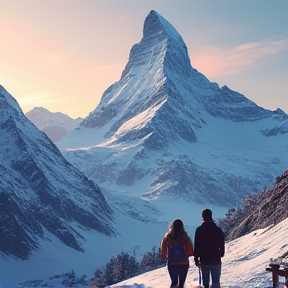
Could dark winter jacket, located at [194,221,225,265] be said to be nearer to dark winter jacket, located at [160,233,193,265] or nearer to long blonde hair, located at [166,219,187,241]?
dark winter jacket, located at [160,233,193,265]

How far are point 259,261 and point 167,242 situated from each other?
1267 cm

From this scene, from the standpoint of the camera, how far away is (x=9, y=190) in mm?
187625

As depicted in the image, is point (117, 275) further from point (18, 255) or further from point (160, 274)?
point (18, 255)

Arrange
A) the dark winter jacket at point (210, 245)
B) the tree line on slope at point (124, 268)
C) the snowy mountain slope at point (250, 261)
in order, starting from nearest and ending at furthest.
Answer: the dark winter jacket at point (210, 245) < the snowy mountain slope at point (250, 261) < the tree line on slope at point (124, 268)

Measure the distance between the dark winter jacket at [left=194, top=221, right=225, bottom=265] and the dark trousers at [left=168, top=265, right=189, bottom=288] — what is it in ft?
1.77

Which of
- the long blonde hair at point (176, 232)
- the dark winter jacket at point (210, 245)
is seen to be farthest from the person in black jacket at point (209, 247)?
the long blonde hair at point (176, 232)

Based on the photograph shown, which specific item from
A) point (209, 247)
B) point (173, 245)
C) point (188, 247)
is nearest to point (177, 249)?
point (173, 245)

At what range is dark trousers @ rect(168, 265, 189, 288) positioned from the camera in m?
16.9

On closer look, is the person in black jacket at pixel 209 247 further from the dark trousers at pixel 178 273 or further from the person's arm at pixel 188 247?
the dark trousers at pixel 178 273

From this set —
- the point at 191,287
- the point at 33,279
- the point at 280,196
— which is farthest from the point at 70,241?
the point at 191,287

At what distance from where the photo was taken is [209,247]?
17234 millimetres

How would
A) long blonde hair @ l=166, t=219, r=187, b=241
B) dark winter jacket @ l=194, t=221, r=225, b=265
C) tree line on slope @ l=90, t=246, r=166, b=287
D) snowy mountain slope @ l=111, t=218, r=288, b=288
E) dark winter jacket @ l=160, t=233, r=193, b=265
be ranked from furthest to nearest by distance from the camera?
tree line on slope @ l=90, t=246, r=166, b=287 → snowy mountain slope @ l=111, t=218, r=288, b=288 → dark winter jacket @ l=194, t=221, r=225, b=265 → dark winter jacket @ l=160, t=233, r=193, b=265 → long blonde hair @ l=166, t=219, r=187, b=241

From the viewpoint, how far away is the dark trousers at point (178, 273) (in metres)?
16.9

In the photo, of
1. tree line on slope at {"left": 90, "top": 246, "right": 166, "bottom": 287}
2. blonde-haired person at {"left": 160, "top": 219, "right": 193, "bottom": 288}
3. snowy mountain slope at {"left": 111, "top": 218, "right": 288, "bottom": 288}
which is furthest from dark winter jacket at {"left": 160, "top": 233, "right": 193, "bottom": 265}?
tree line on slope at {"left": 90, "top": 246, "right": 166, "bottom": 287}
